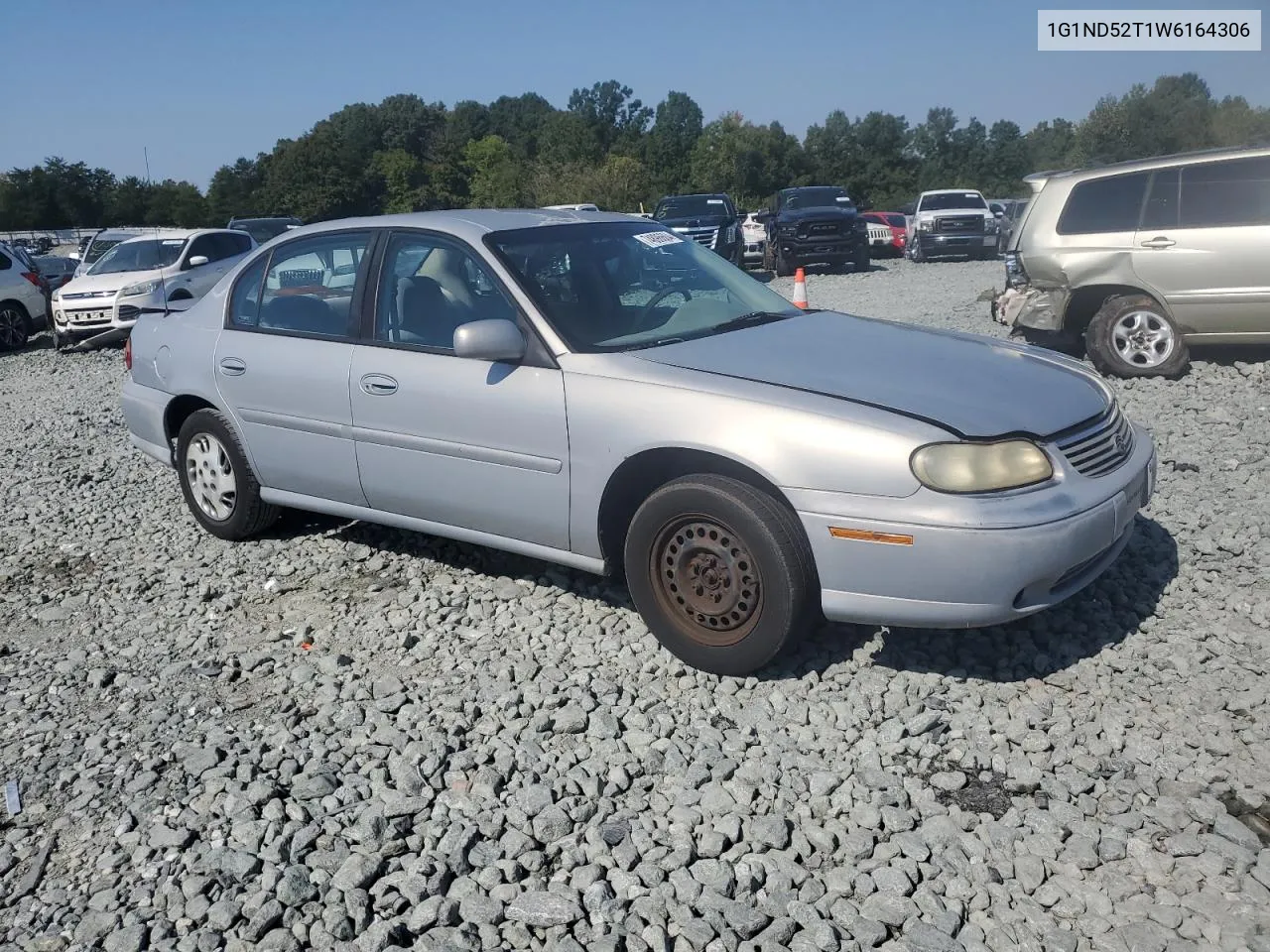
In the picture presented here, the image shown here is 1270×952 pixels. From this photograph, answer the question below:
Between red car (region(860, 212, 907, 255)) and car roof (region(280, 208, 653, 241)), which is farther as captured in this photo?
red car (region(860, 212, 907, 255))

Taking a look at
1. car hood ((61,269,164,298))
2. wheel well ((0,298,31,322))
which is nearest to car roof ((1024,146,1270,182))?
car hood ((61,269,164,298))

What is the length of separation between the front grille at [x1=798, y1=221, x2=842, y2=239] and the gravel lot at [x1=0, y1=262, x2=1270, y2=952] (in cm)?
1911

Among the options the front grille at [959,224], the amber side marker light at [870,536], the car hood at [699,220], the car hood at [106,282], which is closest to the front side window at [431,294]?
the amber side marker light at [870,536]

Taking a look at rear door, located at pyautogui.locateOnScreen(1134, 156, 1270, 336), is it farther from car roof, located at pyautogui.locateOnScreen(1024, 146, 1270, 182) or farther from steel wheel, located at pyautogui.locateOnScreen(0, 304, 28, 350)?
steel wheel, located at pyautogui.locateOnScreen(0, 304, 28, 350)

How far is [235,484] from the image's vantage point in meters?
5.77

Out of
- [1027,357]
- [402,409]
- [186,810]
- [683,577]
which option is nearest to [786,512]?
[683,577]

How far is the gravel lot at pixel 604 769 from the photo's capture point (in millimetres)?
2895

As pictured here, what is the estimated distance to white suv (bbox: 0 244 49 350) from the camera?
Result: 58.1 ft

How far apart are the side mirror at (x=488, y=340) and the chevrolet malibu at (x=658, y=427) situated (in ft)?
0.04

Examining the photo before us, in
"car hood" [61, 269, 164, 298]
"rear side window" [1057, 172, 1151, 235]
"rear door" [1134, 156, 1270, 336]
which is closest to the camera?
"rear door" [1134, 156, 1270, 336]

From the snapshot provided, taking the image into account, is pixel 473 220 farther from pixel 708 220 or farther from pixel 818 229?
pixel 818 229

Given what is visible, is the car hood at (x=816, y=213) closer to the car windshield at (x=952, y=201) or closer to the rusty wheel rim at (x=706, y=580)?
the car windshield at (x=952, y=201)

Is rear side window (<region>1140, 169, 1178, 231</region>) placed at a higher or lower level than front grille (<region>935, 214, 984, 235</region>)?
higher

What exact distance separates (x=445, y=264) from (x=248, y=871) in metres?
2.66
